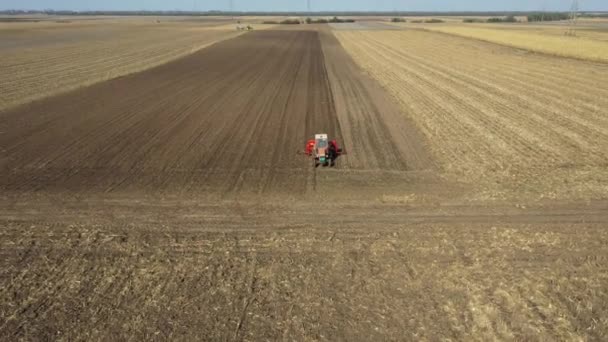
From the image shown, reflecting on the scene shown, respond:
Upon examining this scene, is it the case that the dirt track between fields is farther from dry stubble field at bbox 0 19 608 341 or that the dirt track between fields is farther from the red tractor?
the red tractor

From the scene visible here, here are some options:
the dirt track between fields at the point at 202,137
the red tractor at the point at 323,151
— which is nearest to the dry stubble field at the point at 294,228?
the dirt track between fields at the point at 202,137

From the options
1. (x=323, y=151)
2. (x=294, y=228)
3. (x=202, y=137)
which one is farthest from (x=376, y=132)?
(x=294, y=228)

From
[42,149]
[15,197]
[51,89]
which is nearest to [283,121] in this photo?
[42,149]

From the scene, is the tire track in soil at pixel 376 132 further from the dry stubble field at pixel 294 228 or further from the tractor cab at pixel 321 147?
the tractor cab at pixel 321 147

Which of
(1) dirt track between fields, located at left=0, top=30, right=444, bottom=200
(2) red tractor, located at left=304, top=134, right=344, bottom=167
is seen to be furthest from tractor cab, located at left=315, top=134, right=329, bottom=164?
(1) dirt track between fields, located at left=0, top=30, right=444, bottom=200

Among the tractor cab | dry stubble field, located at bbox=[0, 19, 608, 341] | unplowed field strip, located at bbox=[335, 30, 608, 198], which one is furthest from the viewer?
the tractor cab

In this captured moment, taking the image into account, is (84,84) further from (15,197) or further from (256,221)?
(256,221)
